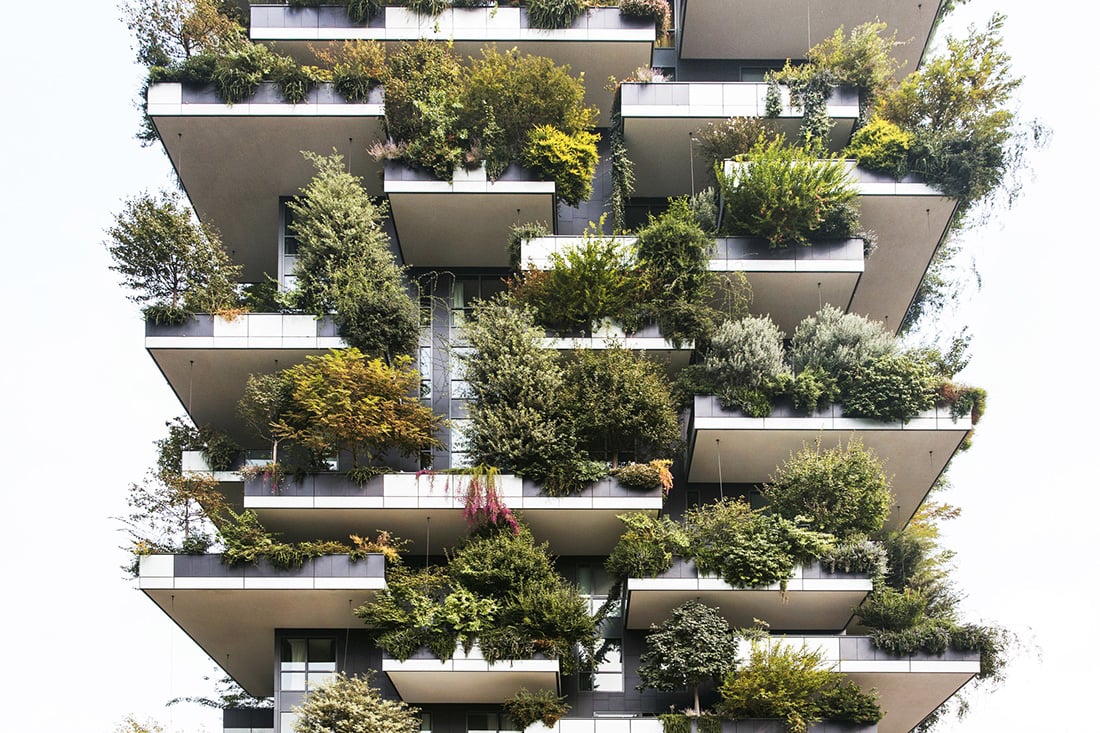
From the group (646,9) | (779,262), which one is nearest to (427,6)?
(646,9)

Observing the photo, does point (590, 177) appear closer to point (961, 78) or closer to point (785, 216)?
point (785, 216)

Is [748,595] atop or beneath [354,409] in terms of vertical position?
beneath

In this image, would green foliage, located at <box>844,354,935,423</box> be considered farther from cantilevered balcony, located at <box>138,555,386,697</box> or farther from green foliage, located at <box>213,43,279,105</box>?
green foliage, located at <box>213,43,279,105</box>

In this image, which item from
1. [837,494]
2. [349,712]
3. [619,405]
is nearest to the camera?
[349,712]

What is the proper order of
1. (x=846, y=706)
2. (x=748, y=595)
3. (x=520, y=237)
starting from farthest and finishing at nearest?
(x=520, y=237)
(x=748, y=595)
(x=846, y=706)

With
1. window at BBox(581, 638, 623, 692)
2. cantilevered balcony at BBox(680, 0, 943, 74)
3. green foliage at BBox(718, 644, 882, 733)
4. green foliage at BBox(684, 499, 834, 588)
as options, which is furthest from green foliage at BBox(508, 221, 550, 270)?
green foliage at BBox(718, 644, 882, 733)

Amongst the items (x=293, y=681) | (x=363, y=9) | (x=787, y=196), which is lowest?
(x=293, y=681)

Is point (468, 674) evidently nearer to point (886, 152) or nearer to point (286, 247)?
point (286, 247)

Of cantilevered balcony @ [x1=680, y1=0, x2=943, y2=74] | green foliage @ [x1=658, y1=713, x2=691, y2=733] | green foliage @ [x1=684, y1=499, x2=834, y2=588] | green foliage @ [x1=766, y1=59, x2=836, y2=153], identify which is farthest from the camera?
cantilevered balcony @ [x1=680, y1=0, x2=943, y2=74]

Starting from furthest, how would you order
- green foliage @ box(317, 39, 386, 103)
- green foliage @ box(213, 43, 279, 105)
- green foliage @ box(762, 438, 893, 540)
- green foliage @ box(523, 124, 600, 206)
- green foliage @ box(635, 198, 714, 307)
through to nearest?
green foliage @ box(317, 39, 386, 103) → green foliage @ box(213, 43, 279, 105) → green foliage @ box(523, 124, 600, 206) → green foliage @ box(635, 198, 714, 307) → green foliage @ box(762, 438, 893, 540)
